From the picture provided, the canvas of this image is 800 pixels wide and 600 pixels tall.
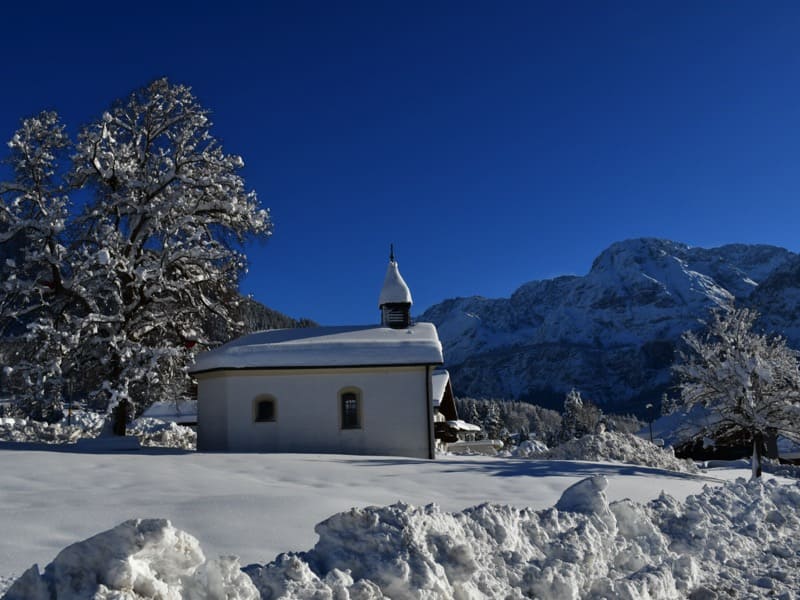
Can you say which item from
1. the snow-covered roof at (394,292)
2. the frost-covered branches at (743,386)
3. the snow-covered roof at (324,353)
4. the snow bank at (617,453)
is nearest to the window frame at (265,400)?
the snow-covered roof at (324,353)

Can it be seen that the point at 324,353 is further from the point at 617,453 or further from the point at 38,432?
the point at 617,453

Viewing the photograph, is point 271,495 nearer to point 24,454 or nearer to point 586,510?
point 586,510

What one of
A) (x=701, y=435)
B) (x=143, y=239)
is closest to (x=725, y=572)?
(x=701, y=435)

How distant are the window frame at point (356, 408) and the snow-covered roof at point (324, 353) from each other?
87 cm

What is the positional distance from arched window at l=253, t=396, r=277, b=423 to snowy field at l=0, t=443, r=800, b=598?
3.57 metres

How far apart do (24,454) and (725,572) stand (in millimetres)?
13581

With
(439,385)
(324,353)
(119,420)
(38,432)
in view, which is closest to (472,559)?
(324,353)

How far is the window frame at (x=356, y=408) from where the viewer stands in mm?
21406

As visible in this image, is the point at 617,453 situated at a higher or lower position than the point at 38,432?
lower

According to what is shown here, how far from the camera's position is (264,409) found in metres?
21.6

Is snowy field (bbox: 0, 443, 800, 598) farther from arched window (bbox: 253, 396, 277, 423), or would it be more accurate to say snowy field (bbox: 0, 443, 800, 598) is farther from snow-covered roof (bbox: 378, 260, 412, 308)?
snow-covered roof (bbox: 378, 260, 412, 308)

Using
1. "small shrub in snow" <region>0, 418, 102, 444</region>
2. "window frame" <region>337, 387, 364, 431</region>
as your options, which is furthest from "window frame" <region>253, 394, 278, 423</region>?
"small shrub in snow" <region>0, 418, 102, 444</region>

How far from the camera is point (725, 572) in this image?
835cm

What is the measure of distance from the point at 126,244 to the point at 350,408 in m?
8.49
